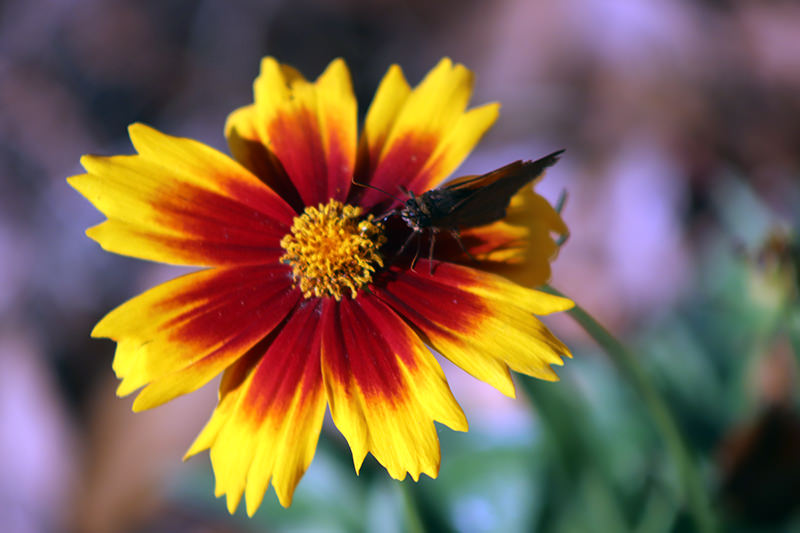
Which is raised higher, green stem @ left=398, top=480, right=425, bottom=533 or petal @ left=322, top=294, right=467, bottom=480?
petal @ left=322, top=294, right=467, bottom=480

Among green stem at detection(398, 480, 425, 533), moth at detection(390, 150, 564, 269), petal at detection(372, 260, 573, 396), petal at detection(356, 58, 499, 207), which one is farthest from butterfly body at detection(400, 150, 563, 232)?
green stem at detection(398, 480, 425, 533)

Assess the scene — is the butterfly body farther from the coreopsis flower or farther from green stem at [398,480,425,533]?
green stem at [398,480,425,533]

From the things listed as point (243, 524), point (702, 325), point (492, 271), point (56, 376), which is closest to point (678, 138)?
point (702, 325)

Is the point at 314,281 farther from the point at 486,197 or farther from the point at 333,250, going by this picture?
the point at 486,197

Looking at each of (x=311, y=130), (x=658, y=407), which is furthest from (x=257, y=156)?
(x=658, y=407)

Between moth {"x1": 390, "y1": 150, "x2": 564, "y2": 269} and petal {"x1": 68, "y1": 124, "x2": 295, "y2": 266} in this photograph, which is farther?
petal {"x1": 68, "y1": 124, "x2": 295, "y2": 266}

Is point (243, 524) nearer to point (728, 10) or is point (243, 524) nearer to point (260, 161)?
point (260, 161)
